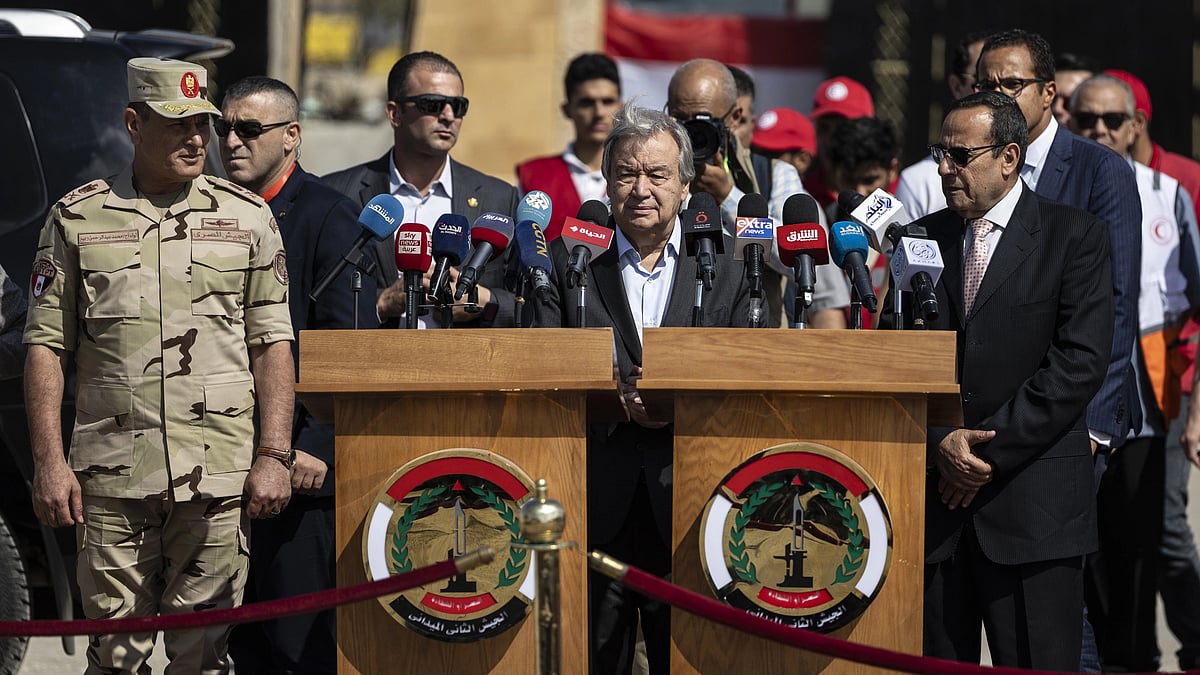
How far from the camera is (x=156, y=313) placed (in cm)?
478

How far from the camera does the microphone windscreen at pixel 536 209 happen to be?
16.6ft

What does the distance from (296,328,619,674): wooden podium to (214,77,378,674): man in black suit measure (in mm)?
1012

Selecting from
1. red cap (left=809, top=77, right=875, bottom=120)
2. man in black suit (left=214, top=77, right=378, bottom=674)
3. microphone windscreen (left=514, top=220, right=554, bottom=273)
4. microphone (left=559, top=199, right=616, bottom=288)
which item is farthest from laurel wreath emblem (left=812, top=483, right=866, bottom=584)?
red cap (left=809, top=77, right=875, bottom=120)

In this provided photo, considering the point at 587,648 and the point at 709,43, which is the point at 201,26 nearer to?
the point at 709,43

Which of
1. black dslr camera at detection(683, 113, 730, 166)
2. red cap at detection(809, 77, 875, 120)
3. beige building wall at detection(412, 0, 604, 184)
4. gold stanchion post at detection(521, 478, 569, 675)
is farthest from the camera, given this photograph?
beige building wall at detection(412, 0, 604, 184)

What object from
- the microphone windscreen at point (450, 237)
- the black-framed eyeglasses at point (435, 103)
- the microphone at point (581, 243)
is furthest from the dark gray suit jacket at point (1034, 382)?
the black-framed eyeglasses at point (435, 103)

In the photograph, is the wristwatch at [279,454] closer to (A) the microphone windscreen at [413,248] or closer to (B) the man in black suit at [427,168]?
(A) the microphone windscreen at [413,248]

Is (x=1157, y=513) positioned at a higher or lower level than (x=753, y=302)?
lower

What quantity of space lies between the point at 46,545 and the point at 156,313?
1576mm

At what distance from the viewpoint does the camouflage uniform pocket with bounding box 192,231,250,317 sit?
4832 mm

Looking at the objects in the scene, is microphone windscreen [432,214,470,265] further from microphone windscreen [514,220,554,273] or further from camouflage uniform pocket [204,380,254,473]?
camouflage uniform pocket [204,380,254,473]

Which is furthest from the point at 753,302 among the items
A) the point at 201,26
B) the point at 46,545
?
the point at 201,26

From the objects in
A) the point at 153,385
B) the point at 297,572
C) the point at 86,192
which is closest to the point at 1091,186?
the point at 297,572

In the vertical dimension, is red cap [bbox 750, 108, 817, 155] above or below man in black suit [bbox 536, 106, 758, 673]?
above
